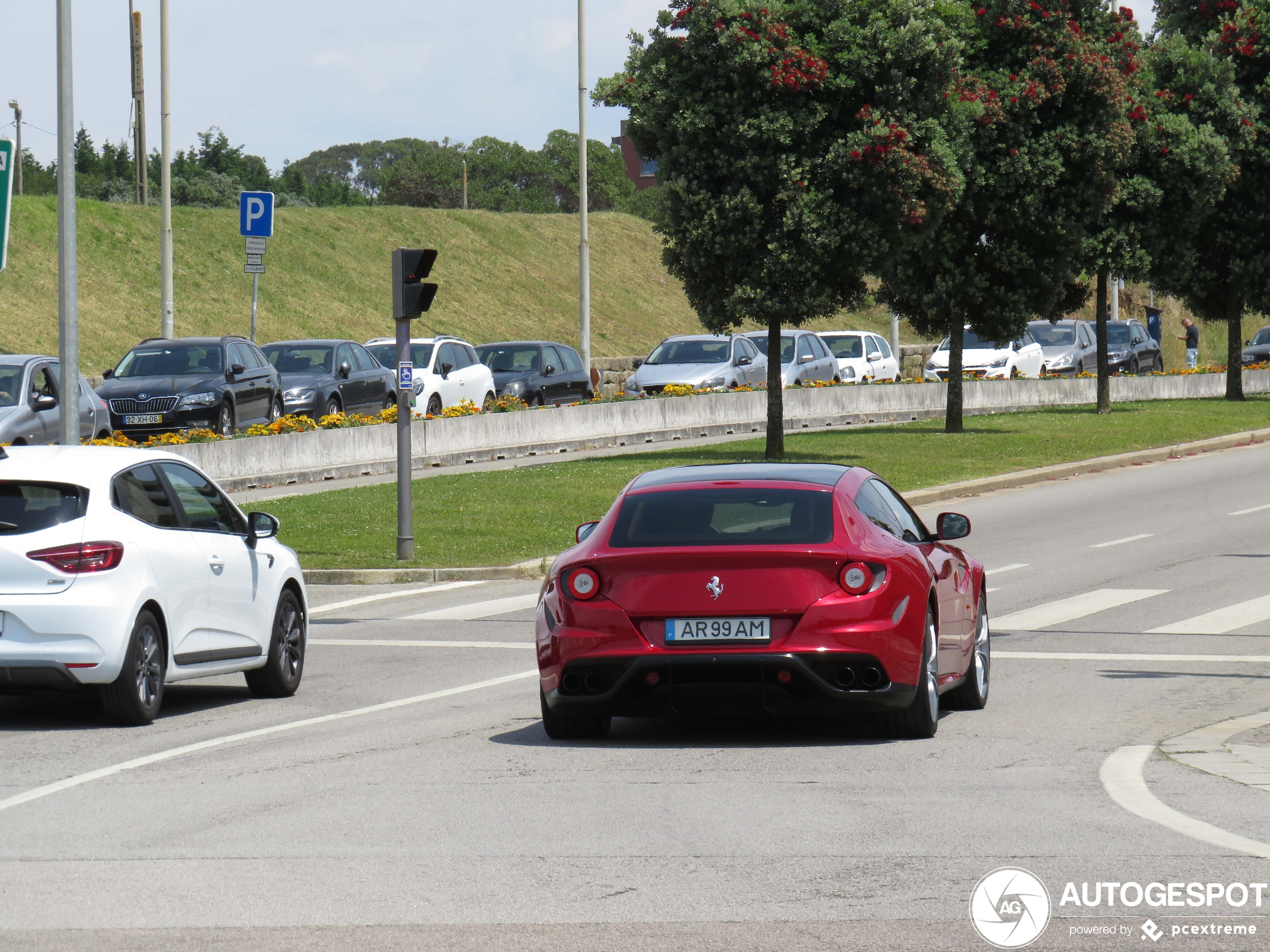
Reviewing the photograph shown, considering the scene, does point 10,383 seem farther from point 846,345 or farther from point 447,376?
point 846,345

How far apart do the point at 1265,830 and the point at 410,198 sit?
124m

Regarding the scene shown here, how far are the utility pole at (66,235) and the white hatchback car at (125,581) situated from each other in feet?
16.2

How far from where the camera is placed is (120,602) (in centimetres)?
978

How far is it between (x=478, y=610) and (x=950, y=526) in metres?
6.53

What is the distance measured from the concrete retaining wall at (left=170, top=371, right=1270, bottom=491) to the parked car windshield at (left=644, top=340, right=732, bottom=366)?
2.88m

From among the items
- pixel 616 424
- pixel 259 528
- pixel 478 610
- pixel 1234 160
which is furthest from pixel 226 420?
pixel 1234 160

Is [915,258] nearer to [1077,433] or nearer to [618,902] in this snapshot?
[1077,433]

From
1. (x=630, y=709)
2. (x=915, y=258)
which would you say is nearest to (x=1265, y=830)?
(x=630, y=709)

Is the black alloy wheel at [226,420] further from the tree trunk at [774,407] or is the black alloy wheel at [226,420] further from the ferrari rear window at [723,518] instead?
the ferrari rear window at [723,518]

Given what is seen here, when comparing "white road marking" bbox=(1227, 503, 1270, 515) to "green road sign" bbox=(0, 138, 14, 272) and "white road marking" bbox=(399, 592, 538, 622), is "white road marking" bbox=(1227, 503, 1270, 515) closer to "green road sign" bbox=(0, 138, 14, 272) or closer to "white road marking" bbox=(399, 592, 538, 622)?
"white road marking" bbox=(399, 592, 538, 622)

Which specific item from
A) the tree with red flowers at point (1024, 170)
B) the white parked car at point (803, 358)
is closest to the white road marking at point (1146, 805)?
the tree with red flowers at point (1024, 170)

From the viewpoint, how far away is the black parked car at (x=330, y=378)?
31312 millimetres

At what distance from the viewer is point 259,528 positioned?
1138 cm

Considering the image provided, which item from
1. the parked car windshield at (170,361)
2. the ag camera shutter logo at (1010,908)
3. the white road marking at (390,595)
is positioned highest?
the parked car windshield at (170,361)
